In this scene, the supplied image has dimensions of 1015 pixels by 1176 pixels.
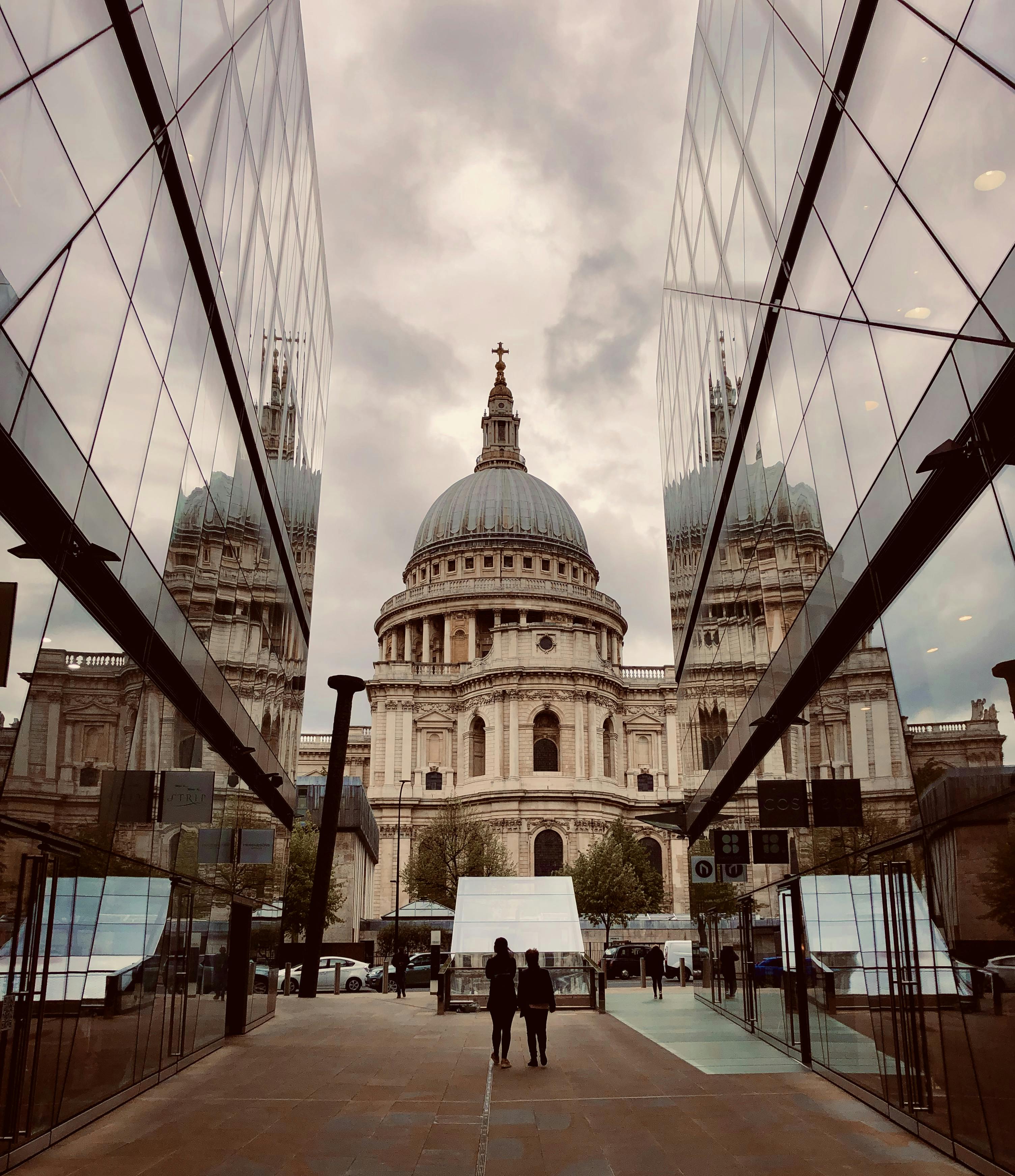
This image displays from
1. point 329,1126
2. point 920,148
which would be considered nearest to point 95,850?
point 329,1126

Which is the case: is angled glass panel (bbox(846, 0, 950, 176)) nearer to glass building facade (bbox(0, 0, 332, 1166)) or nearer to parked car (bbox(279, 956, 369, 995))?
glass building facade (bbox(0, 0, 332, 1166))

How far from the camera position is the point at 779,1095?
1249cm

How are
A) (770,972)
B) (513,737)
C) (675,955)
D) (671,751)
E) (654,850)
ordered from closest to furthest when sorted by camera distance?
(770,972) → (675,955) → (654,850) → (513,737) → (671,751)

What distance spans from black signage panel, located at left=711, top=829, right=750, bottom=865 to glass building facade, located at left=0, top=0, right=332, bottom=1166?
886 cm

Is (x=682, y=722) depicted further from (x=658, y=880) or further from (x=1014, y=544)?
(x=658, y=880)

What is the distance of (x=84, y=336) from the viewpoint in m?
10.2

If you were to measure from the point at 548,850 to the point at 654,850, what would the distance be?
8.52 m

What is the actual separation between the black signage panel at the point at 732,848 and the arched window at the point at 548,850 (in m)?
63.3

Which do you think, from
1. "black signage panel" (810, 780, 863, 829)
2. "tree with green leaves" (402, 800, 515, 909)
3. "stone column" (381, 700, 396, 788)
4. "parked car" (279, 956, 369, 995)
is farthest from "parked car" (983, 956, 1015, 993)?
"stone column" (381, 700, 396, 788)

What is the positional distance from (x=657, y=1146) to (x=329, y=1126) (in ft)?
11.0

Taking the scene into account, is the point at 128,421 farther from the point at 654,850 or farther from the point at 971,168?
the point at 654,850

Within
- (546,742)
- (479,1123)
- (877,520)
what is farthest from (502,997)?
(546,742)

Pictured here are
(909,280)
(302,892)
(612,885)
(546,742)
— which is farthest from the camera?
(546,742)

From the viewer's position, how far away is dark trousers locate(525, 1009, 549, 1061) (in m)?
15.5
